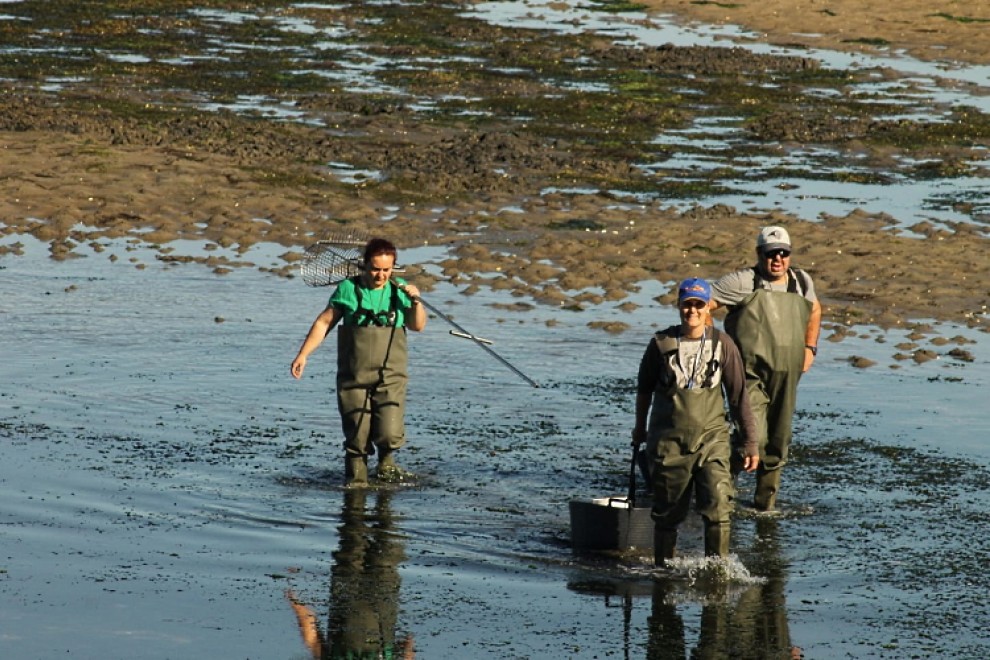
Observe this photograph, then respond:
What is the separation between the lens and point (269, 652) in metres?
8.53

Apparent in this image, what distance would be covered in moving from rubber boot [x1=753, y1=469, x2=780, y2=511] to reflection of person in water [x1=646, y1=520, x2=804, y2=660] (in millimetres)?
1185

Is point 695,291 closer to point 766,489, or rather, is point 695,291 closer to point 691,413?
point 691,413

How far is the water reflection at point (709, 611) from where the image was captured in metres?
8.70

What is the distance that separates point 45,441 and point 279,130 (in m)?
13.3

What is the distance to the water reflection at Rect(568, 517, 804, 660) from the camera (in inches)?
343

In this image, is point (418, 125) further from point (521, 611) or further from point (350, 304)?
point (521, 611)

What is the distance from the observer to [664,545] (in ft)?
32.7

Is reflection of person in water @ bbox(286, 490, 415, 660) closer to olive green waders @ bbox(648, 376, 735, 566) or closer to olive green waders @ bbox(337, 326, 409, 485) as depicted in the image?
olive green waders @ bbox(337, 326, 409, 485)

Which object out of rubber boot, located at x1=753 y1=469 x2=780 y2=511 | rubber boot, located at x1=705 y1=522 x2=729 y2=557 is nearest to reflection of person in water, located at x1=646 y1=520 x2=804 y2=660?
rubber boot, located at x1=705 y1=522 x2=729 y2=557

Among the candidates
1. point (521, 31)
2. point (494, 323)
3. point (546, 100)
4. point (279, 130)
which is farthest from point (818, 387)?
point (521, 31)

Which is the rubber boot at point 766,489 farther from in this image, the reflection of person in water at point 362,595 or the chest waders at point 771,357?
the reflection of person in water at point 362,595

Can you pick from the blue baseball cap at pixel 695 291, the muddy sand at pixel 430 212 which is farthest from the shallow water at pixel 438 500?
the blue baseball cap at pixel 695 291

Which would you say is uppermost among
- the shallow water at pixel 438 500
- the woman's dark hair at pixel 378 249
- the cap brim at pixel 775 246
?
the cap brim at pixel 775 246

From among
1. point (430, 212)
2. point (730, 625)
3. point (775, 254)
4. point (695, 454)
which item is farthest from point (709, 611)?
point (430, 212)
